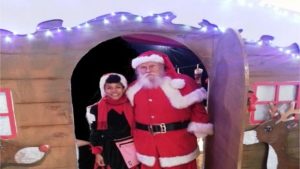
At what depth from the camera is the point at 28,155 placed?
4.98 feet

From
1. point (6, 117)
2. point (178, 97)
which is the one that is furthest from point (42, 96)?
point (178, 97)

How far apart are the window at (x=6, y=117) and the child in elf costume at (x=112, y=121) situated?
0.39 metres

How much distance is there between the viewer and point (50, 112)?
149 centimetres

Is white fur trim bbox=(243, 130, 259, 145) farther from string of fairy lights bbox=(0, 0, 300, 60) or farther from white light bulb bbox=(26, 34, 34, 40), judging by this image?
white light bulb bbox=(26, 34, 34, 40)

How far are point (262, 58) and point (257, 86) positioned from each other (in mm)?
163

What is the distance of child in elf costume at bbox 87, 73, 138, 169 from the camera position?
5.04 ft

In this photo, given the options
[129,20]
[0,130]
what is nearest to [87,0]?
[129,20]

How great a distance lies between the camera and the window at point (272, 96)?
1.64 metres

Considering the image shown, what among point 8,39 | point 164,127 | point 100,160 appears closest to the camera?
point 8,39

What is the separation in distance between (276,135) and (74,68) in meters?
1.25

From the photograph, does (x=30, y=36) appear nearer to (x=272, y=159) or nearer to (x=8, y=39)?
(x=8, y=39)

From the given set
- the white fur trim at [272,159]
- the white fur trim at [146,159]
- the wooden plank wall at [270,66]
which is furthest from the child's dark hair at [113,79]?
the white fur trim at [272,159]

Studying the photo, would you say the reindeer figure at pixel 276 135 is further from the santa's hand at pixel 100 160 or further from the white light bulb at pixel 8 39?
the white light bulb at pixel 8 39

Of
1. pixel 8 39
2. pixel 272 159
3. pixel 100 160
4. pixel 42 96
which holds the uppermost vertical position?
pixel 8 39
